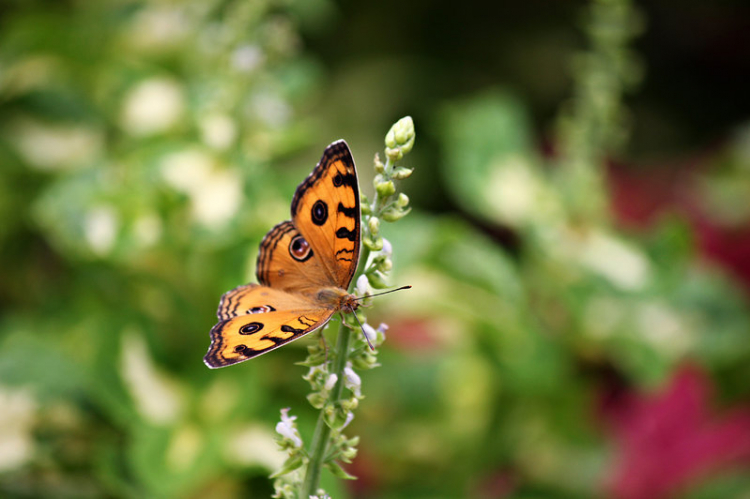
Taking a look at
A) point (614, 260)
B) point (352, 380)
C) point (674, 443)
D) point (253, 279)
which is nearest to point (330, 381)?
point (352, 380)

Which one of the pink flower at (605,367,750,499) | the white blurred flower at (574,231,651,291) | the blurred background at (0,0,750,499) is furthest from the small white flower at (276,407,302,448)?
the pink flower at (605,367,750,499)

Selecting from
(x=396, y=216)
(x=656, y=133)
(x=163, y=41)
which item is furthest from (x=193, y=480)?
(x=656, y=133)

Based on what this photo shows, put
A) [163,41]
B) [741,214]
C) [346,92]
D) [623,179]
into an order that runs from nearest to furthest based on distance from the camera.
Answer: [163,41]
[741,214]
[623,179]
[346,92]

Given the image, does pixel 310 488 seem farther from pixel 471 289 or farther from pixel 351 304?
pixel 471 289

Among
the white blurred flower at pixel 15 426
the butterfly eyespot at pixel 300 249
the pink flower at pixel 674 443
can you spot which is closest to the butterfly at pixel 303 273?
the butterfly eyespot at pixel 300 249

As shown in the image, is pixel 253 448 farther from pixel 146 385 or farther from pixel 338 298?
pixel 338 298

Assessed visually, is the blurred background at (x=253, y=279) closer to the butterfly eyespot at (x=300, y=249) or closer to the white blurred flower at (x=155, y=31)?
the white blurred flower at (x=155, y=31)
